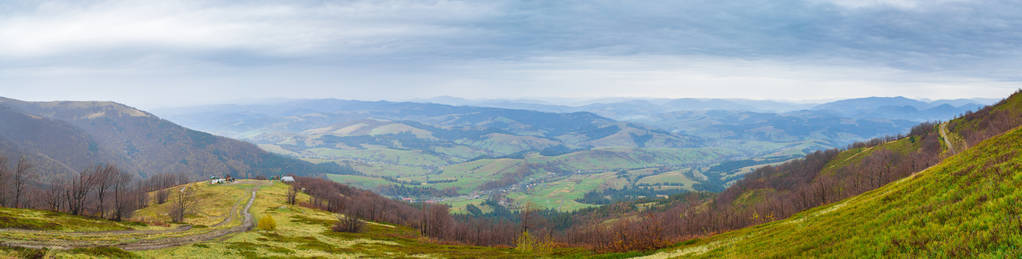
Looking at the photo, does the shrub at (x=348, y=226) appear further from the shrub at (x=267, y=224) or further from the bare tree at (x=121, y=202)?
the bare tree at (x=121, y=202)

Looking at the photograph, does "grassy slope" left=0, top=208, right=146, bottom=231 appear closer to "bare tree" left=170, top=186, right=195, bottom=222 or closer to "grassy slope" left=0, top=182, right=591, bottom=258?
"grassy slope" left=0, top=182, right=591, bottom=258

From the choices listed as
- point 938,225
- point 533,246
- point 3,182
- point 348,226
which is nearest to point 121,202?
point 3,182

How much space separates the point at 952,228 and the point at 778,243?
12.6 m

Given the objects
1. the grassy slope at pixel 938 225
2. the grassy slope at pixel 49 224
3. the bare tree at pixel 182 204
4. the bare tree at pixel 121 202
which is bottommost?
the bare tree at pixel 182 204

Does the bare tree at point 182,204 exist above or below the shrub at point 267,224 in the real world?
below

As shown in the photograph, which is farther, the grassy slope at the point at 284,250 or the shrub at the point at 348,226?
the shrub at the point at 348,226

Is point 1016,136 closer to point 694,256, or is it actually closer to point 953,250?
point 694,256

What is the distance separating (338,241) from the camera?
75562mm

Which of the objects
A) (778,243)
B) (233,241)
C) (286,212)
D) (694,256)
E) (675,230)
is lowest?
(675,230)

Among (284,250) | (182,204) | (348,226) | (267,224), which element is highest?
(284,250)

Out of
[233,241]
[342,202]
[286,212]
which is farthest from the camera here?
[342,202]

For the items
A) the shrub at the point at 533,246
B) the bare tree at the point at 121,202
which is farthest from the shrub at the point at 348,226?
the shrub at the point at 533,246

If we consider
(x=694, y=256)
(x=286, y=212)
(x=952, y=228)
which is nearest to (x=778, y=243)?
(x=694, y=256)

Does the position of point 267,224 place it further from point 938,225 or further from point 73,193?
point 938,225
